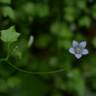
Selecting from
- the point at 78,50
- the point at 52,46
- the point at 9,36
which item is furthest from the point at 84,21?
the point at 9,36

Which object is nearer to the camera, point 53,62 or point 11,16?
point 11,16

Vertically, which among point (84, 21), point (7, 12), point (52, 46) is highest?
point (7, 12)

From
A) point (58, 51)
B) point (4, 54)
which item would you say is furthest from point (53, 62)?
A: point (4, 54)

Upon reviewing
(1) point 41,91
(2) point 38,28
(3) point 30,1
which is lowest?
(1) point 41,91

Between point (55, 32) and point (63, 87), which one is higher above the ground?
point (55, 32)

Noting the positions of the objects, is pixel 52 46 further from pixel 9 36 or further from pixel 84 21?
pixel 9 36

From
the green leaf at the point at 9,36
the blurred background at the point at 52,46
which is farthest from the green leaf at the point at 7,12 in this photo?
the green leaf at the point at 9,36

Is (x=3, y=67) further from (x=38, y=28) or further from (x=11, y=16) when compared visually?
(x=38, y=28)

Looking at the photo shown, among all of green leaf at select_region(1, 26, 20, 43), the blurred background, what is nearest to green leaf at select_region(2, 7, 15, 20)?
the blurred background

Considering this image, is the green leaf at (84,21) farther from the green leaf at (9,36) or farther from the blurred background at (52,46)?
the green leaf at (9,36)
